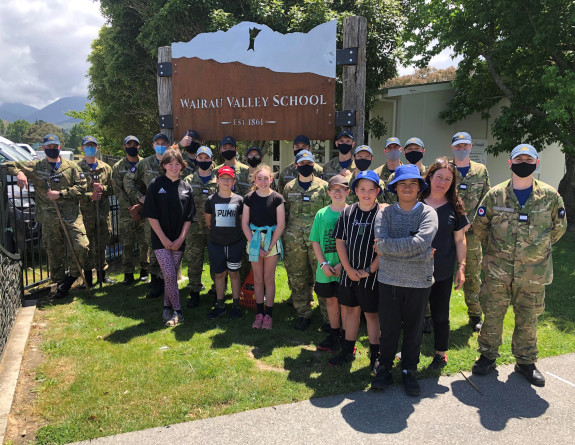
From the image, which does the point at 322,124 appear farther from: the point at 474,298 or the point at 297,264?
the point at 474,298

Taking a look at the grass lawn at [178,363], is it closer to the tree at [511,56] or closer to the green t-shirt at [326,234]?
the green t-shirt at [326,234]

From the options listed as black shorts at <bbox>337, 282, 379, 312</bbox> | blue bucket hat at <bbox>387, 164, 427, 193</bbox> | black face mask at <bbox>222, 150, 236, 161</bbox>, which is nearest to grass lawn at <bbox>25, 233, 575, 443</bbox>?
black shorts at <bbox>337, 282, 379, 312</bbox>

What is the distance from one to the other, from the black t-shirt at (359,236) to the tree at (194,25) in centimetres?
640

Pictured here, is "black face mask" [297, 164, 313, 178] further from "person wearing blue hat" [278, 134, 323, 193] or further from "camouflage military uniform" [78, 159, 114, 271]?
"camouflage military uniform" [78, 159, 114, 271]

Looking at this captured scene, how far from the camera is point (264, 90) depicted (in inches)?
214

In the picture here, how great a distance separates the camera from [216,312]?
5.10 meters

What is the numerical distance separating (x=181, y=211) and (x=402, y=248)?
8.81 ft

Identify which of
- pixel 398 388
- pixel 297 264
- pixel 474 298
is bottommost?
pixel 398 388

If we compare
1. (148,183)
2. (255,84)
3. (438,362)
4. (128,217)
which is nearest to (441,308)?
(438,362)

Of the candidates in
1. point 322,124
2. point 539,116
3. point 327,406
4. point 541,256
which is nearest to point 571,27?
point 539,116

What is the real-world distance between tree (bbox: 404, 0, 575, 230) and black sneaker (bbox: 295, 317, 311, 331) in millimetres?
7346

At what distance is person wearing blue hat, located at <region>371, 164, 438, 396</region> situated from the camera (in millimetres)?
3232

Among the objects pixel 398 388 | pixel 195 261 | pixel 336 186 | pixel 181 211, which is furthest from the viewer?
pixel 195 261

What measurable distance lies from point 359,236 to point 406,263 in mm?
483
